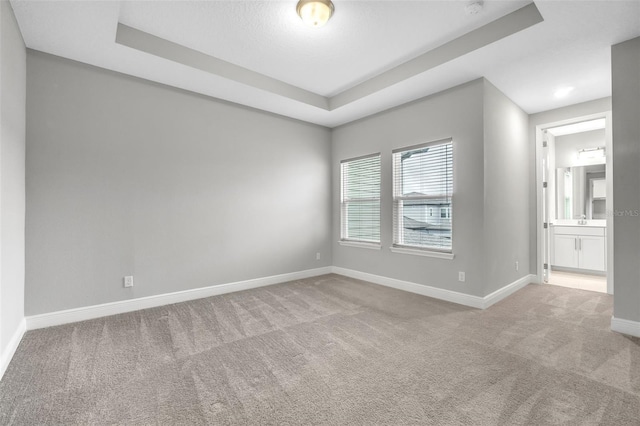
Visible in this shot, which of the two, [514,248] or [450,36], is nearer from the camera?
[450,36]

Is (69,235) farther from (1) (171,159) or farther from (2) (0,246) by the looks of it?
(1) (171,159)

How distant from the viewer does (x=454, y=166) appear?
11.8 feet

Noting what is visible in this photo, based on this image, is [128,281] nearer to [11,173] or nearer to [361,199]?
[11,173]

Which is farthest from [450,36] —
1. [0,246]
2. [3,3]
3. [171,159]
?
[0,246]

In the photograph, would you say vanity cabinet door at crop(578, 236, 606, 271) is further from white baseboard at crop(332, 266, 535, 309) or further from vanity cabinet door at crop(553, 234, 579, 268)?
white baseboard at crop(332, 266, 535, 309)

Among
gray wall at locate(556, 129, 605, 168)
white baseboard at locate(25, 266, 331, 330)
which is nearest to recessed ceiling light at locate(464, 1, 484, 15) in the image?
white baseboard at locate(25, 266, 331, 330)

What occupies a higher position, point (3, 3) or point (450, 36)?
point (450, 36)

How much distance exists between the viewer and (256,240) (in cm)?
427

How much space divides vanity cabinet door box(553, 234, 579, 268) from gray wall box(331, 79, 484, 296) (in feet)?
10.4

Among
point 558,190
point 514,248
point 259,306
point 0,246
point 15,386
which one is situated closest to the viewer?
point 15,386

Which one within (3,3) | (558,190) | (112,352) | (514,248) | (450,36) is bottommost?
(112,352)

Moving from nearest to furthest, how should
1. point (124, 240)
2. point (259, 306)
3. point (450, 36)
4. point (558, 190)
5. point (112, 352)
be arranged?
1. point (112, 352)
2. point (450, 36)
3. point (124, 240)
4. point (259, 306)
5. point (558, 190)

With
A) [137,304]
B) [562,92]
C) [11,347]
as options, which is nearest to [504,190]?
[562,92]

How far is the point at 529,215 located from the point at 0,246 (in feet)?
19.6
